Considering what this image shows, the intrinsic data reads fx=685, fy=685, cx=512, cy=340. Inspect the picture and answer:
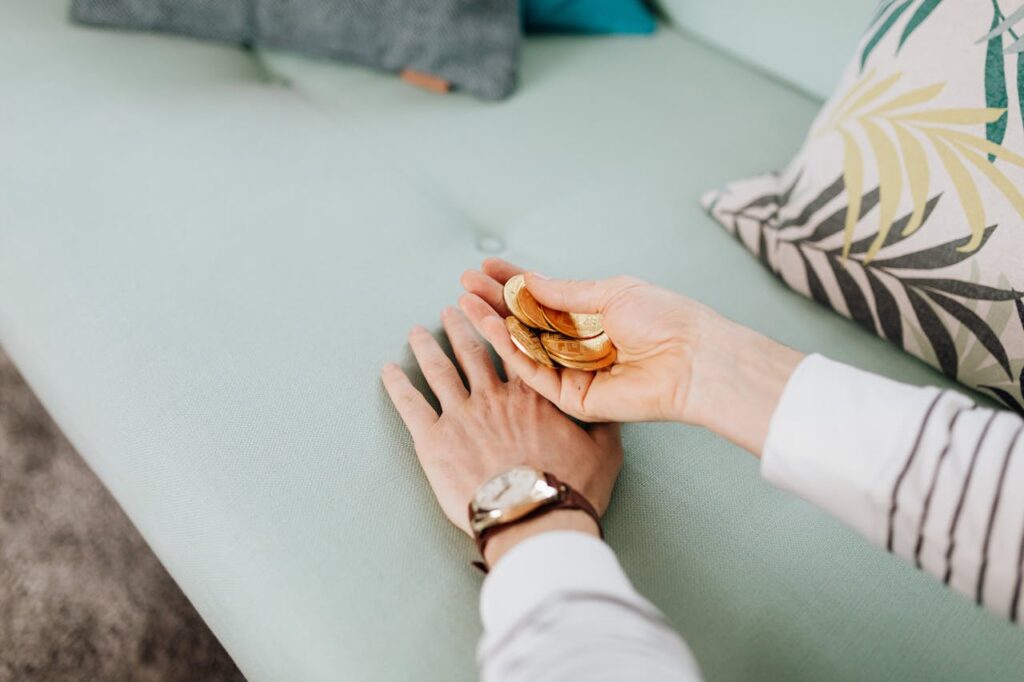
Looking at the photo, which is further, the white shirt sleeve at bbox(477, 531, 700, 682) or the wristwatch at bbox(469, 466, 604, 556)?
the wristwatch at bbox(469, 466, 604, 556)

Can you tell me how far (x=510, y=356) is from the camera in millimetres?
675

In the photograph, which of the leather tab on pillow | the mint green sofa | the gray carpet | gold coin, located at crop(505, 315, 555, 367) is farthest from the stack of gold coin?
the gray carpet

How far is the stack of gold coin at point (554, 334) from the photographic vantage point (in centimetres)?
67

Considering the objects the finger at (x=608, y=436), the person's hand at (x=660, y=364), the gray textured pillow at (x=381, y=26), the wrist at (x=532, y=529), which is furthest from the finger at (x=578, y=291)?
the gray textured pillow at (x=381, y=26)

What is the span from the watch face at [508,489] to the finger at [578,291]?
0.62ft

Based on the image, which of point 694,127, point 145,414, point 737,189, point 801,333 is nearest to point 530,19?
point 694,127

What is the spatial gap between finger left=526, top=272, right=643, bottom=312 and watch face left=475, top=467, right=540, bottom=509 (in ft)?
0.62

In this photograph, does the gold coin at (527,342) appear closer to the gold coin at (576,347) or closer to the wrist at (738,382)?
the gold coin at (576,347)

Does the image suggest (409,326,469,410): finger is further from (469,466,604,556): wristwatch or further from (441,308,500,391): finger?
(469,466,604,556): wristwatch

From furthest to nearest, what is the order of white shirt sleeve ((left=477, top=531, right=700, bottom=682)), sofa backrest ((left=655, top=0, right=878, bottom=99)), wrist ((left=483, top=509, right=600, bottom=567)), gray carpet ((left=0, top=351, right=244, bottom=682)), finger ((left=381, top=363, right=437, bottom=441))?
sofa backrest ((left=655, top=0, right=878, bottom=99)) < gray carpet ((left=0, top=351, right=244, bottom=682)) < finger ((left=381, top=363, right=437, bottom=441)) < wrist ((left=483, top=509, right=600, bottom=567)) < white shirt sleeve ((left=477, top=531, right=700, bottom=682))

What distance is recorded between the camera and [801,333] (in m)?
0.80

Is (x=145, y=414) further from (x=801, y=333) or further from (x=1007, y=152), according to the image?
(x=1007, y=152)

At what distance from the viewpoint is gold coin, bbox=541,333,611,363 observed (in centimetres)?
67

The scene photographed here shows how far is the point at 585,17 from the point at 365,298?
74 centimetres
